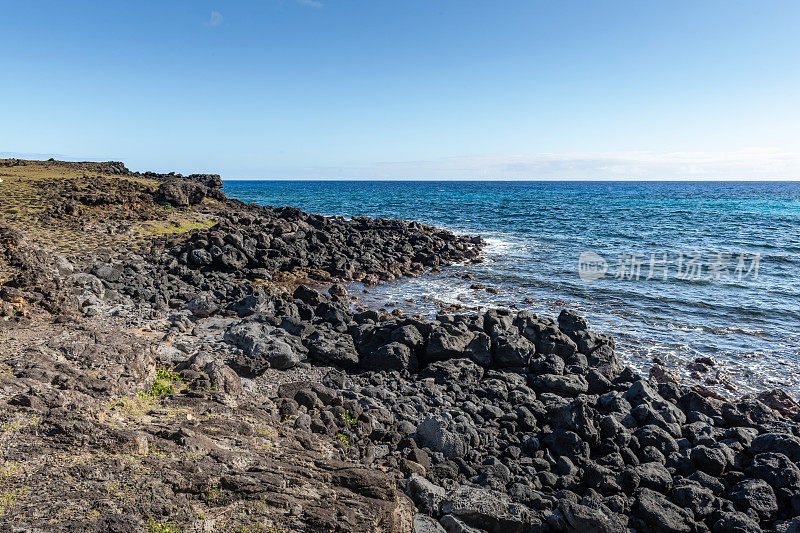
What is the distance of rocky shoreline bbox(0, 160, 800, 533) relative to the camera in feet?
16.7

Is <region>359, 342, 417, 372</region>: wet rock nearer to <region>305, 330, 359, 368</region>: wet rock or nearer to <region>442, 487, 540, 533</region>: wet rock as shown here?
<region>305, 330, 359, 368</region>: wet rock

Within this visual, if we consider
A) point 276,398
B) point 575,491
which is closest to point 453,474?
point 575,491

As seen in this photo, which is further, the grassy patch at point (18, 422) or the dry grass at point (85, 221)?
the dry grass at point (85, 221)

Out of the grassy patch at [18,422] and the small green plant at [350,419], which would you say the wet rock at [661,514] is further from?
the grassy patch at [18,422]

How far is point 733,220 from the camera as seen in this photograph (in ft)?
186

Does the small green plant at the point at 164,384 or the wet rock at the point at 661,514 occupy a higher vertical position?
the small green plant at the point at 164,384

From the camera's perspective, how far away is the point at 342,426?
8117 mm

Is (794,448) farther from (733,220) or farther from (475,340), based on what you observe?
(733,220)

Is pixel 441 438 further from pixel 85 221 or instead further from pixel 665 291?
pixel 85 221

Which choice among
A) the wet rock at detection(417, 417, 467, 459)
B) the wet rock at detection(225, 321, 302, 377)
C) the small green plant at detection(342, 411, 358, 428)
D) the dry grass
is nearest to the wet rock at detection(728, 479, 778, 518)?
the wet rock at detection(417, 417, 467, 459)

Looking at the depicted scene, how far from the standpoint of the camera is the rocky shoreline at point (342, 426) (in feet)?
16.7

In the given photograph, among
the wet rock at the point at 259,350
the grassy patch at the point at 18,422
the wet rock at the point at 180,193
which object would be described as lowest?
the wet rock at the point at 259,350

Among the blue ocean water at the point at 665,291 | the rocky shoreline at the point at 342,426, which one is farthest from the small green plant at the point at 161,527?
the blue ocean water at the point at 665,291

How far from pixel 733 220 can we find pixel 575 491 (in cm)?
6261
